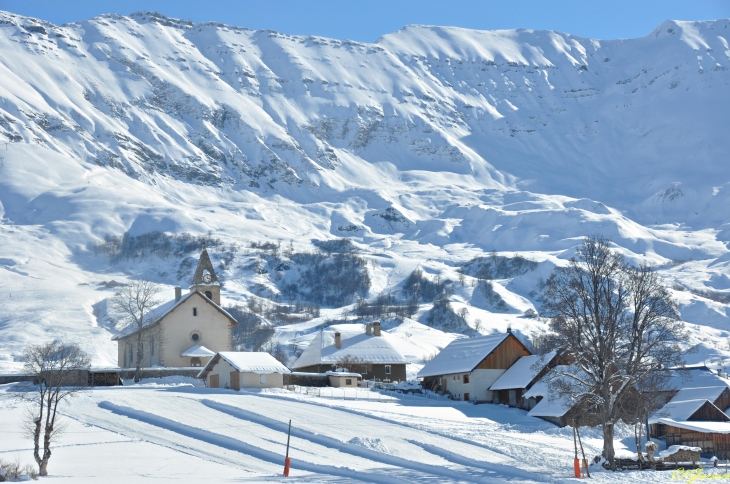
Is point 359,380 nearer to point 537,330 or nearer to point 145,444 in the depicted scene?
point 145,444

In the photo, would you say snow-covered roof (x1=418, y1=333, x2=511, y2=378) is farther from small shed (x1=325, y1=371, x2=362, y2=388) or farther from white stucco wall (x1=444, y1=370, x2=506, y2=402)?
small shed (x1=325, y1=371, x2=362, y2=388)

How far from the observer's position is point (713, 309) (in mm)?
197875

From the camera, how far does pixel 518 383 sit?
234ft

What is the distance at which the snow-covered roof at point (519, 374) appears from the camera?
7069 cm

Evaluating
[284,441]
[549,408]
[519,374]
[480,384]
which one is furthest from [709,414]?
[284,441]

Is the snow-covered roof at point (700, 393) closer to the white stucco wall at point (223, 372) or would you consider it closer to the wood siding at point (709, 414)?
the wood siding at point (709, 414)

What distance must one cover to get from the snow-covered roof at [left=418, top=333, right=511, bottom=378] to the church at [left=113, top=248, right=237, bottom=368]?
1833 cm

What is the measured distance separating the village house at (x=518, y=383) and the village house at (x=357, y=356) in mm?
15052

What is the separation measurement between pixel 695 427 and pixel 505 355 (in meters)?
24.8

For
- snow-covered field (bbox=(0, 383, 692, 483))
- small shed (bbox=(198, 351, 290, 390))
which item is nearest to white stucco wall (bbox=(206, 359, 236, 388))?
small shed (bbox=(198, 351, 290, 390))

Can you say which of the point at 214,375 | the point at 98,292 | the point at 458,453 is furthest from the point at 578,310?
the point at 98,292

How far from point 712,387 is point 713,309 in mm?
139473

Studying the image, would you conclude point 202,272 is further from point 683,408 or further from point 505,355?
point 683,408

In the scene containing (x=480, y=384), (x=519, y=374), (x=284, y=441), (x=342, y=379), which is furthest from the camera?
(x=342, y=379)
